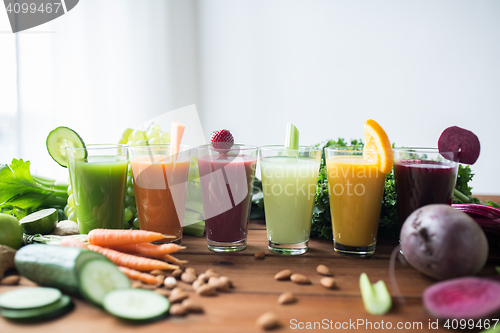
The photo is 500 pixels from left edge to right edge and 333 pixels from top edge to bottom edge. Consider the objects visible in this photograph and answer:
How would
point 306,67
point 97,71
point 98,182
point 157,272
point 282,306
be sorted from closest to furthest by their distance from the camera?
1. point 282,306
2. point 157,272
3. point 98,182
4. point 97,71
5. point 306,67

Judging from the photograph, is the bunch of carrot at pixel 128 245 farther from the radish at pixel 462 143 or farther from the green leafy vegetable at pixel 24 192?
the radish at pixel 462 143

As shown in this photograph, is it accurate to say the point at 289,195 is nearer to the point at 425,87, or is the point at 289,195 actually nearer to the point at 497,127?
the point at 425,87

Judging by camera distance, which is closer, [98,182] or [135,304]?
[135,304]

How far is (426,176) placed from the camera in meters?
1.25

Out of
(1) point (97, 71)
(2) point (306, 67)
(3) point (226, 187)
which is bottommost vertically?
(3) point (226, 187)

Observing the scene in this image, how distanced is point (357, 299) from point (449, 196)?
566mm

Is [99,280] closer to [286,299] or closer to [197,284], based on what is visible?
[197,284]

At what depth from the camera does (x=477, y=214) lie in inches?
54.1

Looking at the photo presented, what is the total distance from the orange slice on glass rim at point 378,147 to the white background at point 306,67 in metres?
2.26

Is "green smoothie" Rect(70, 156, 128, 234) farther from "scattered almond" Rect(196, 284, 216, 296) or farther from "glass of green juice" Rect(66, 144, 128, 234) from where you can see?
"scattered almond" Rect(196, 284, 216, 296)

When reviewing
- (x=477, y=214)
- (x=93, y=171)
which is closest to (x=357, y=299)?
(x=477, y=214)

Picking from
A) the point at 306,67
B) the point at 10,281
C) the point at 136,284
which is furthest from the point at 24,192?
the point at 306,67

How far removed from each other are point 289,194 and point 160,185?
1.66ft

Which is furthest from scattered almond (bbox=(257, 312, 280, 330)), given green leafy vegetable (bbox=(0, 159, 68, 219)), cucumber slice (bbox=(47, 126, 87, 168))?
green leafy vegetable (bbox=(0, 159, 68, 219))
